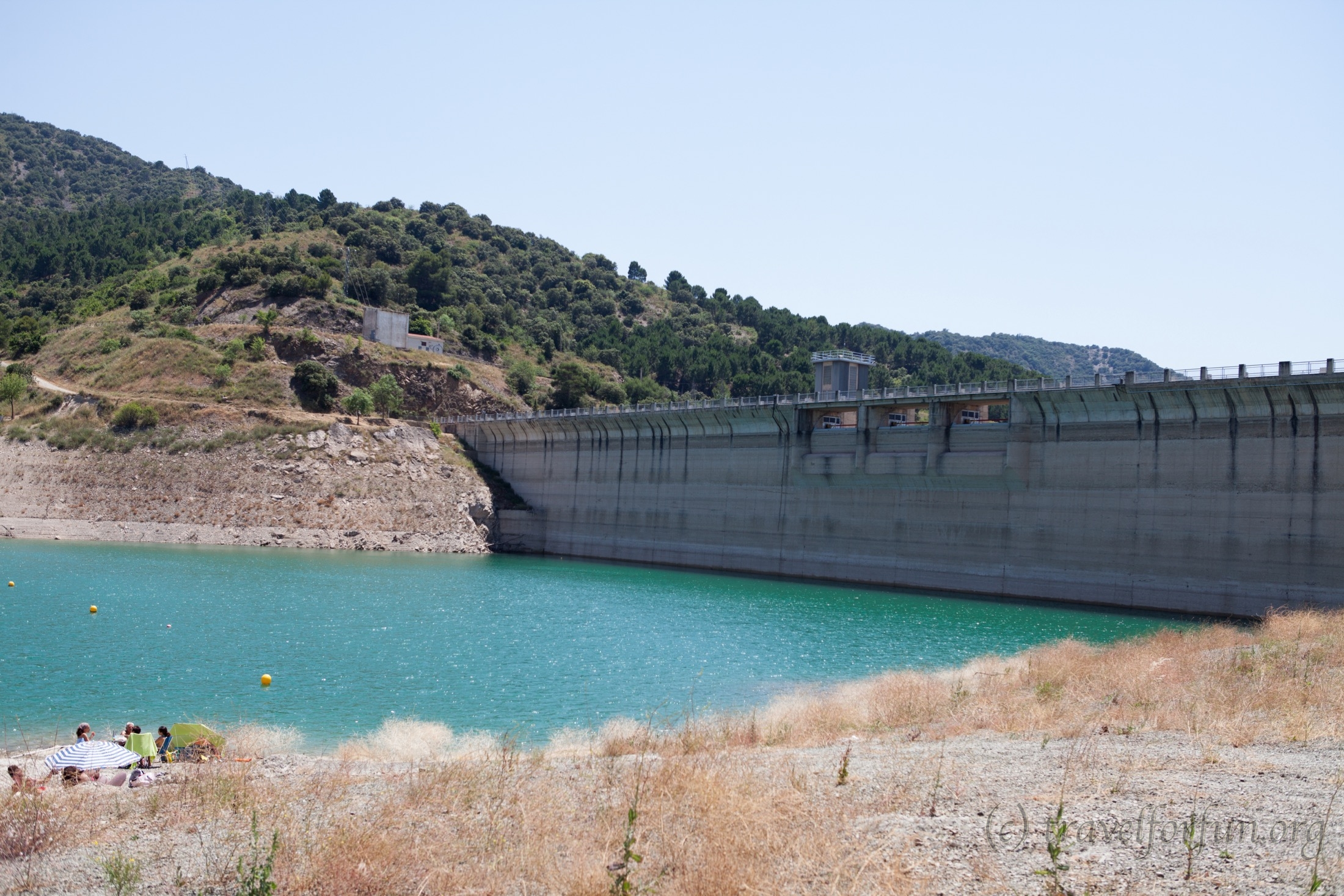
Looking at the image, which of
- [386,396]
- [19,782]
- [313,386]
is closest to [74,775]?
[19,782]

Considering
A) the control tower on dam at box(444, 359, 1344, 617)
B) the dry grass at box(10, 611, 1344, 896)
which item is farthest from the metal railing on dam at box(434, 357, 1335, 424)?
the dry grass at box(10, 611, 1344, 896)

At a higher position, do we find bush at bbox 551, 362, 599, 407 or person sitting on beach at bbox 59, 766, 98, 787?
bush at bbox 551, 362, 599, 407

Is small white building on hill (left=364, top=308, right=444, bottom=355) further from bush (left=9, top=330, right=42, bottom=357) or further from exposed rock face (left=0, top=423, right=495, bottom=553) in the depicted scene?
bush (left=9, top=330, right=42, bottom=357)

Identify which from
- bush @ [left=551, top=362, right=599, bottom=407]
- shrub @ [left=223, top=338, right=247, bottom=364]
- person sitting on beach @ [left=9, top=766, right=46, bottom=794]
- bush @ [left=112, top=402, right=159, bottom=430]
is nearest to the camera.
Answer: person sitting on beach @ [left=9, top=766, right=46, bottom=794]

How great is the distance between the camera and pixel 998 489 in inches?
1988

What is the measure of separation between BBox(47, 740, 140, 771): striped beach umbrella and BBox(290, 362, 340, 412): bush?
7088cm

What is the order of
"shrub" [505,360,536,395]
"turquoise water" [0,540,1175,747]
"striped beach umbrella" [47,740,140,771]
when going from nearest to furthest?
"striped beach umbrella" [47,740,140,771], "turquoise water" [0,540,1175,747], "shrub" [505,360,536,395]

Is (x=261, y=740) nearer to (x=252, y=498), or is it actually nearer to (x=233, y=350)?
(x=252, y=498)

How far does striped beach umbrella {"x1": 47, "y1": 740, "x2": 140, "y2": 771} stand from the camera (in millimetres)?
15844

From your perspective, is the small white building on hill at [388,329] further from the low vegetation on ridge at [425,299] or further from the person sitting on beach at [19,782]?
the person sitting on beach at [19,782]

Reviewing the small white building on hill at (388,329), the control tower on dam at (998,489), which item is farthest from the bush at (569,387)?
the control tower on dam at (998,489)

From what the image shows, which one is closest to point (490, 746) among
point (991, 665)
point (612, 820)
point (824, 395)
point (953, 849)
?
point (612, 820)

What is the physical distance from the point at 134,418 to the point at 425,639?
5283cm

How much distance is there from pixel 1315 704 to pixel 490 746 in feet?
44.9
